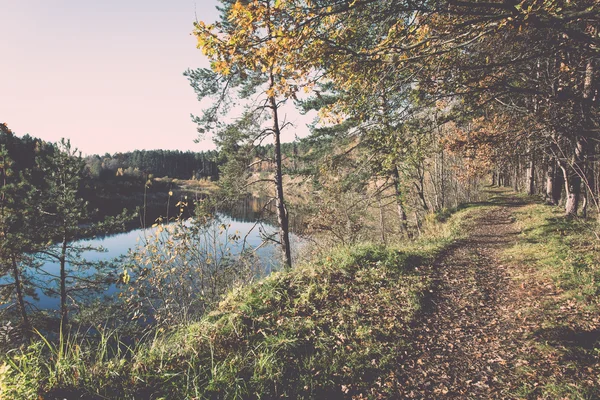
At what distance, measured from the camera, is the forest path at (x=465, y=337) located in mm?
3568

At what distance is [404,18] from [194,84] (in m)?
9.33

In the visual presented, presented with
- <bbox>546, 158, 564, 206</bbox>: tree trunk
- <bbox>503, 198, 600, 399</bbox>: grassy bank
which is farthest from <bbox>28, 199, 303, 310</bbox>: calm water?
<bbox>546, 158, 564, 206</bbox>: tree trunk

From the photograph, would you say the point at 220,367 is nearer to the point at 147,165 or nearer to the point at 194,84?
the point at 194,84

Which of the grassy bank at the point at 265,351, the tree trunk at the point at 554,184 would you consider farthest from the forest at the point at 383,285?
the tree trunk at the point at 554,184

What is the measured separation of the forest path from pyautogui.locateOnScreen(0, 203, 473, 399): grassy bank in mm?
273

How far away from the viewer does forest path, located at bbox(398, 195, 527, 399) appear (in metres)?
3.57

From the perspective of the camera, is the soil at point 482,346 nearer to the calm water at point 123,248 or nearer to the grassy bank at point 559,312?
the grassy bank at point 559,312

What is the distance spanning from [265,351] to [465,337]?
3084 millimetres

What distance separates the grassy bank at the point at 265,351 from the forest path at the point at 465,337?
0.27 meters

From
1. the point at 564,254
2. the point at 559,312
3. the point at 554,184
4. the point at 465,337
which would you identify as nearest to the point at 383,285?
the point at 465,337

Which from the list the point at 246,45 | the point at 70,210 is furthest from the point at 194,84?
the point at 246,45

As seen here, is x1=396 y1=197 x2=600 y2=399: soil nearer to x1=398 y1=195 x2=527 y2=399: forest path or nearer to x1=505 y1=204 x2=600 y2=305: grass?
x1=398 y1=195 x2=527 y2=399: forest path

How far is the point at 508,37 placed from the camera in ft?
20.2

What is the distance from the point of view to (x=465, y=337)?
4500 millimetres
